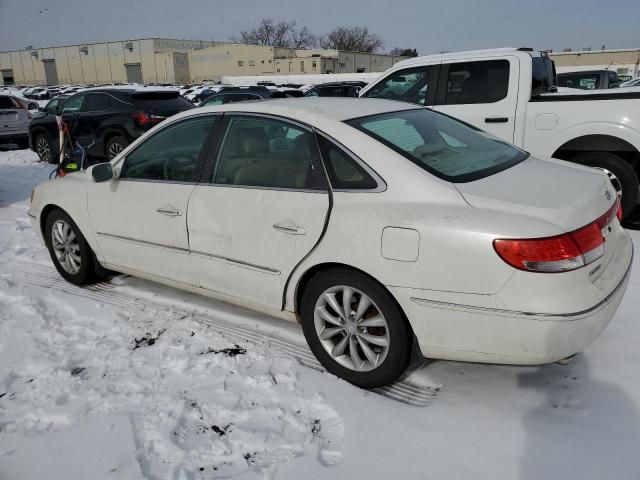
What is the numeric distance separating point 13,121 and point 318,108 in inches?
511

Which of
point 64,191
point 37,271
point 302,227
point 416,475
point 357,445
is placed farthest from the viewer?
point 37,271

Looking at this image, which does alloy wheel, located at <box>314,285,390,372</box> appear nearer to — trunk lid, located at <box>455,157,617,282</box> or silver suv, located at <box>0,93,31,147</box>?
trunk lid, located at <box>455,157,617,282</box>

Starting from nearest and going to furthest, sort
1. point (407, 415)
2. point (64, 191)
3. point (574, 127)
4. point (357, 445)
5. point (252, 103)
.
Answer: point (357, 445), point (407, 415), point (252, 103), point (64, 191), point (574, 127)

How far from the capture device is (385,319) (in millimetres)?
2781

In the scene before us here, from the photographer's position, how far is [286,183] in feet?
10.4

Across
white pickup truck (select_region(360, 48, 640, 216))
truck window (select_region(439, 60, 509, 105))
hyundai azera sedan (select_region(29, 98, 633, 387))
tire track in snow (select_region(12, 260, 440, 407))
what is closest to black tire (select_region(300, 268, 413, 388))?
hyundai azera sedan (select_region(29, 98, 633, 387))

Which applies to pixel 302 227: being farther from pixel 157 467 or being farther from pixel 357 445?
pixel 157 467

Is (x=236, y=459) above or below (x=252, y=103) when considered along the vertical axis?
below

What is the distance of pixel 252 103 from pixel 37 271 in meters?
2.89

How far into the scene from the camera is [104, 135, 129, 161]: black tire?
10.5m

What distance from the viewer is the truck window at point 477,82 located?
6.26 m

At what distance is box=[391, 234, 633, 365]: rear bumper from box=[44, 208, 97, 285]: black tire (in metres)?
2.97

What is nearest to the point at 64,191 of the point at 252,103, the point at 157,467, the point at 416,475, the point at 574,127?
the point at 252,103

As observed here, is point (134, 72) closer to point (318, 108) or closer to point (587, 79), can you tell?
point (587, 79)
